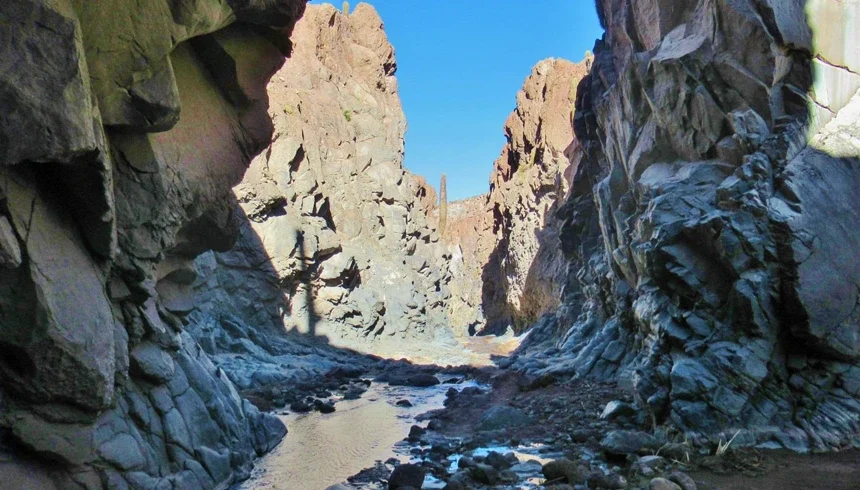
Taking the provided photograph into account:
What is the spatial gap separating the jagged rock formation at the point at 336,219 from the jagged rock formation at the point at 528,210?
8.32 meters

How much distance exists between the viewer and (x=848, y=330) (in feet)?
33.6

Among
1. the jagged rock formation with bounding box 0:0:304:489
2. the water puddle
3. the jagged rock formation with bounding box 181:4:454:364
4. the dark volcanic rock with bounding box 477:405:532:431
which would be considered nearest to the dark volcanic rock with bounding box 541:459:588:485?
the water puddle

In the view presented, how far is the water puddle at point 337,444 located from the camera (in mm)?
9641

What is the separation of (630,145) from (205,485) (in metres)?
17.3

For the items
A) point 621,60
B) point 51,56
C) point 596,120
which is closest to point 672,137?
point 621,60

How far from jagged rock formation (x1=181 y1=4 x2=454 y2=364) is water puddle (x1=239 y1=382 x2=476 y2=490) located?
907 centimetres

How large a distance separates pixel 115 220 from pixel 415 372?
19.2 metres

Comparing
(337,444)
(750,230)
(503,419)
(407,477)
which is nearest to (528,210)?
(503,419)

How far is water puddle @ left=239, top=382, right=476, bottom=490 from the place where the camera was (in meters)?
9.64

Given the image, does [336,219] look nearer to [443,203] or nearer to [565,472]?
[565,472]

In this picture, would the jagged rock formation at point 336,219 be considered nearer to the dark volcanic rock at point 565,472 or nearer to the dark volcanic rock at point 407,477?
the dark volcanic rock at point 407,477

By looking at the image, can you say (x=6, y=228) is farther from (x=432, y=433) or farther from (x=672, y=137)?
(x=672, y=137)

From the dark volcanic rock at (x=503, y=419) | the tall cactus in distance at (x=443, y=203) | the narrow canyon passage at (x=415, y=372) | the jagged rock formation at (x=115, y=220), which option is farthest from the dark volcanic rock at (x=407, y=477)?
the tall cactus in distance at (x=443, y=203)

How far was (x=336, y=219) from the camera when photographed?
3609 cm
